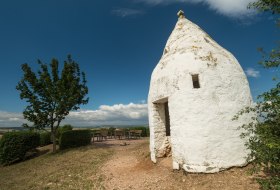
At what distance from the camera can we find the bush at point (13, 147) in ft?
47.4

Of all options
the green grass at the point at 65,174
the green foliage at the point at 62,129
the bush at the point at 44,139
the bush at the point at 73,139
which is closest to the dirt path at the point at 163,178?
the green grass at the point at 65,174

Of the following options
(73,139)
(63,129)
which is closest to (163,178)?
(73,139)

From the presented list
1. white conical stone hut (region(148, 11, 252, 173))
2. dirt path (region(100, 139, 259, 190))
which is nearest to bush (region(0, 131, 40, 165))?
dirt path (region(100, 139, 259, 190))

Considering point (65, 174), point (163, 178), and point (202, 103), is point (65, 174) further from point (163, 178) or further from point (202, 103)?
point (202, 103)

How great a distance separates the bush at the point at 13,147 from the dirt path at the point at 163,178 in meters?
8.87

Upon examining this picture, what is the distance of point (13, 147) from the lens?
48.3 feet

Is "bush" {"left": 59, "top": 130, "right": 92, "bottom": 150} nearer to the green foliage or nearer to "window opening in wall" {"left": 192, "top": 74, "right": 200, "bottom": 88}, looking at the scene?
→ the green foliage

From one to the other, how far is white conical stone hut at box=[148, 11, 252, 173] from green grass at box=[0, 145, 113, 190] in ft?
10.0

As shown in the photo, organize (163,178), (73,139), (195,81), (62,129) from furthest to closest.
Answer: (62,129), (73,139), (195,81), (163,178)

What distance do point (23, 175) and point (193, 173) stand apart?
900 cm

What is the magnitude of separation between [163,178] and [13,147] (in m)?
12.6

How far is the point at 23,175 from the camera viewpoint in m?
10.7

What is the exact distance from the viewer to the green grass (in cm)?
838

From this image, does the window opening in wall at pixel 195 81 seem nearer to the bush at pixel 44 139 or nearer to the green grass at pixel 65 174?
the green grass at pixel 65 174
